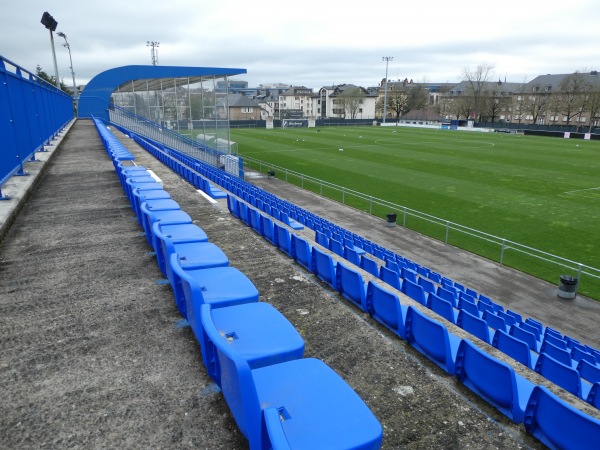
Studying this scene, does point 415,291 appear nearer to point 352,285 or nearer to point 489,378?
point 352,285

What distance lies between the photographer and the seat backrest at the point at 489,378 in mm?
2768

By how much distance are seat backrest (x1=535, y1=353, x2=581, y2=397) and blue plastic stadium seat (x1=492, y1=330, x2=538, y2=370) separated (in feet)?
0.58

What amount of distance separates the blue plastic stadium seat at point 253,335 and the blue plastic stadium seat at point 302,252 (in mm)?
2689

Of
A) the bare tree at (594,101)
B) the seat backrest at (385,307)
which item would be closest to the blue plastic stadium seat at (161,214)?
the seat backrest at (385,307)

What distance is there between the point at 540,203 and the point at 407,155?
18051 mm

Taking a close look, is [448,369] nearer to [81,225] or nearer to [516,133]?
[81,225]

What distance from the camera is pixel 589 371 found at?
5.15 metres

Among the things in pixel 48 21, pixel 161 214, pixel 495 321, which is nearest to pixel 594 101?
pixel 48 21

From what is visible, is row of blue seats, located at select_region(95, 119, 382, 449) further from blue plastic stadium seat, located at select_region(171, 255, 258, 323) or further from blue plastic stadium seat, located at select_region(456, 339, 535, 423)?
blue plastic stadium seat, located at select_region(456, 339, 535, 423)

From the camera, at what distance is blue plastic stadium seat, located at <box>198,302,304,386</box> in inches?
101

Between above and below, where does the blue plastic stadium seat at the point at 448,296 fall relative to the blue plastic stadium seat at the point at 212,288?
below

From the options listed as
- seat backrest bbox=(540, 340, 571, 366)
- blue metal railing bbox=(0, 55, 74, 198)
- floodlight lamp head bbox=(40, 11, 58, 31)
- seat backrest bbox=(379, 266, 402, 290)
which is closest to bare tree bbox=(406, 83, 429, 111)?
floodlight lamp head bbox=(40, 11, 58, 31)

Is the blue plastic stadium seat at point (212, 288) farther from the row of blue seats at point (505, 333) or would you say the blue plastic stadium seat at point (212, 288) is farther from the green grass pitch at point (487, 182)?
the green grass pitch at point (487, 182)

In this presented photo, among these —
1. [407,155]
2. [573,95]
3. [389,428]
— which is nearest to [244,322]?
[389,428]
